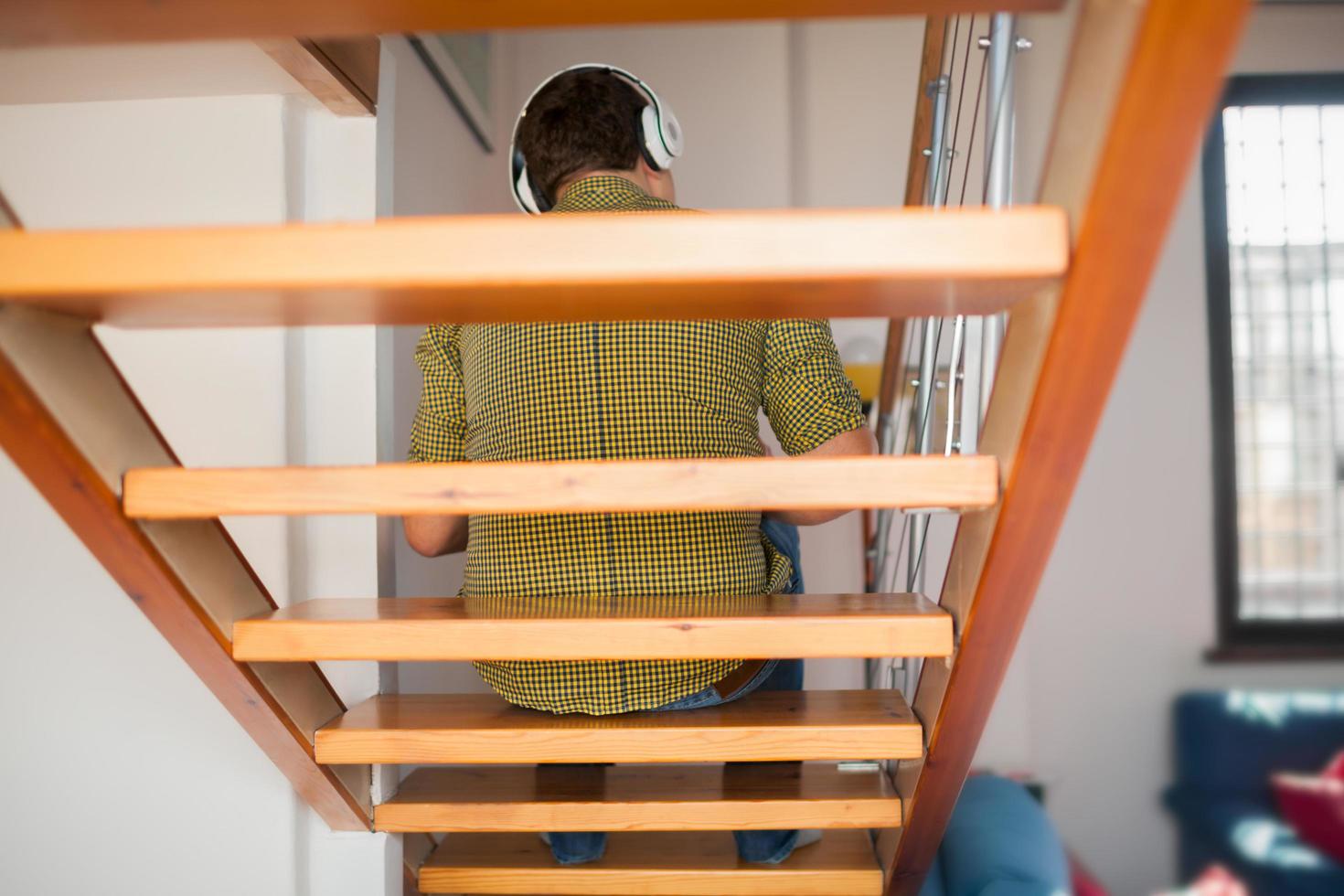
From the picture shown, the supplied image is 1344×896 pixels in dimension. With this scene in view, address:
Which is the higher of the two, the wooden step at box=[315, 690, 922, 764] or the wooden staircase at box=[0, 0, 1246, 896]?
the wooden staircase at box=[0, 0, 1246, 896]

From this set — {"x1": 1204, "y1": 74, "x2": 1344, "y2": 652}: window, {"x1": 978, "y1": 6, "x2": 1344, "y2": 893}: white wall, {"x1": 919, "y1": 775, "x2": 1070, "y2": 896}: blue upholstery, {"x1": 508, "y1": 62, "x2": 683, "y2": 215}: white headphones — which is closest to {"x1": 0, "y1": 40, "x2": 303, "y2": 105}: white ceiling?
{"x1": 508, "y1": 62, "x2": 683, "y2": 215}: white headphones

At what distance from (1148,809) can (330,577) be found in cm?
395

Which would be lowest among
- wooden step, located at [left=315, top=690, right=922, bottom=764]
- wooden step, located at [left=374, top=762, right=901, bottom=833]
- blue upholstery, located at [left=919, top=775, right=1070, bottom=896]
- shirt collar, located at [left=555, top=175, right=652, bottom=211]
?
blue upholstery, located at [left=919, top=775, right=1070, bottom=896]

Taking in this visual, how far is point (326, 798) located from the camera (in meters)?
1.55

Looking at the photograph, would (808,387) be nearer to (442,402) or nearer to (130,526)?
(442,402)

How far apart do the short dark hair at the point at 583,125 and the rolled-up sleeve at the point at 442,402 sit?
0.31 m

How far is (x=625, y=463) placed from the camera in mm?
986

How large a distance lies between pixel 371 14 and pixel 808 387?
2.66 feet

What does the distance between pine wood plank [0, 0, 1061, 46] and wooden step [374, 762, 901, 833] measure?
1.09m

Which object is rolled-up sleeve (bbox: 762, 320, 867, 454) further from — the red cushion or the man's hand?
the red cushion

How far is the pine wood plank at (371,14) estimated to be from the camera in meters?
0.75

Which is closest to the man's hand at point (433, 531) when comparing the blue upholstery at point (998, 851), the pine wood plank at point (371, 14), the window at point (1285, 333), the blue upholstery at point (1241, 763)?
the pine wood plank at point (371, 14)

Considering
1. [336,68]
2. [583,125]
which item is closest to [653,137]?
[583,125]

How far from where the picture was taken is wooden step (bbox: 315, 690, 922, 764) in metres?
1.33
